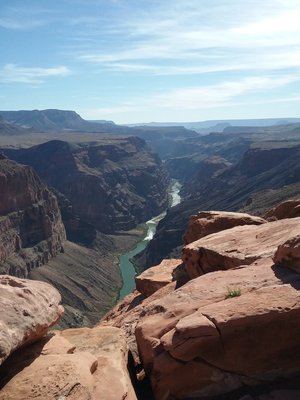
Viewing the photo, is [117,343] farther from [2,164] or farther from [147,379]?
[2,164]

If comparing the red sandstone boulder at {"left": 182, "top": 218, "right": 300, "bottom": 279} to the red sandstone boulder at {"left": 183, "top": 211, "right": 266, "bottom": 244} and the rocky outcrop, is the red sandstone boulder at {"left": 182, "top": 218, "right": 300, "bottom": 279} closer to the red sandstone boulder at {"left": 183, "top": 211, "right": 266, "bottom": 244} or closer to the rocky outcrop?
the red sandstone boulder at {"left": 183, "top": 211, "right": 266, "bottom": 244}

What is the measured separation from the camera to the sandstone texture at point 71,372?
45.3ft

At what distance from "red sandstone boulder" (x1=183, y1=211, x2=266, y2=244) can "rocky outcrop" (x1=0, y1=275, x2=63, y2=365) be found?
16653 mm

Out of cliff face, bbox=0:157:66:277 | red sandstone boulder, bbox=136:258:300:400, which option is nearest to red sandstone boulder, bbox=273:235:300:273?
red sandstone boulder, bbox=136:258:300:400

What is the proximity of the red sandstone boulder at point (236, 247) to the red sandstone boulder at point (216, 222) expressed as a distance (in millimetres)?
3325

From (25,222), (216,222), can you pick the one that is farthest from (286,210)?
(25,222)

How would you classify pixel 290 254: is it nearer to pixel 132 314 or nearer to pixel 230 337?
pixel 230 337

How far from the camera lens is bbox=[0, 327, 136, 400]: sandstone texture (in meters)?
13.8

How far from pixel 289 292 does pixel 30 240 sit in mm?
157135

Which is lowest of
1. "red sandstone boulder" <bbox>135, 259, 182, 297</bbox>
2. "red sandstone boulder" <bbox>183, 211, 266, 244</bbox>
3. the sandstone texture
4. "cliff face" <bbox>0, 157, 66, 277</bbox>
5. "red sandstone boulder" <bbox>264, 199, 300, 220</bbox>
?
"cliff face" <bbox>0, 157, 66, 277</bbox>

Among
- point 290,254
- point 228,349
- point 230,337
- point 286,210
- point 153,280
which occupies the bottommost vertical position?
point 153,280

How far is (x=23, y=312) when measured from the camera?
52.3ft

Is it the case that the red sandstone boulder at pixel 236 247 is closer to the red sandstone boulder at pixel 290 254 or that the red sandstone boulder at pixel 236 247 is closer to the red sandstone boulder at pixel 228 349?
the red sandstone boulder at pixel 290 254

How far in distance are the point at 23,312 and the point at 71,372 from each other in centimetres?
278
